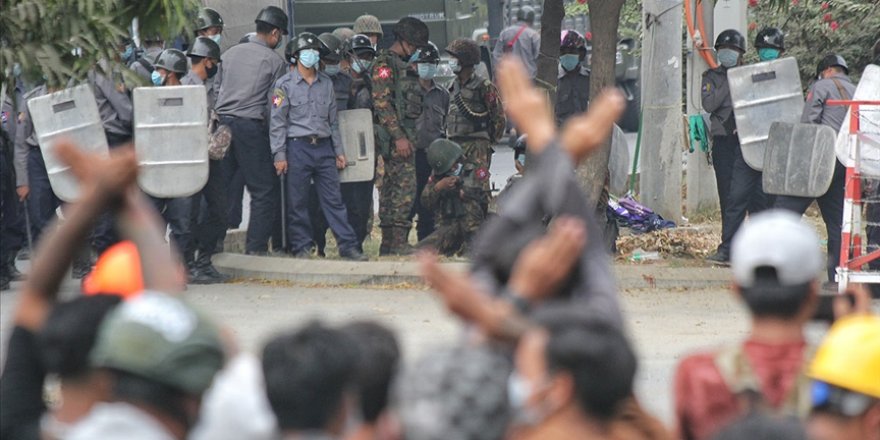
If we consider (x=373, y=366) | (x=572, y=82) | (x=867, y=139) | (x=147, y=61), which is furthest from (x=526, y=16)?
(x=373, y=366)

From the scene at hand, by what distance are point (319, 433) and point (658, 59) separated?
1045 cm

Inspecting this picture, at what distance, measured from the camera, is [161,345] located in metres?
2.82

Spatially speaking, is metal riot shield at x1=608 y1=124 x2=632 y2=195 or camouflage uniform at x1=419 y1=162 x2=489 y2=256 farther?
metal riot shield at x1=608 y1=124 x2=632 y2=195

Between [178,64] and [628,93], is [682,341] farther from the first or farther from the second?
[628,93]

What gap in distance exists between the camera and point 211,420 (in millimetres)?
2957

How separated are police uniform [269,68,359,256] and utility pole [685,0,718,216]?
3.39 m

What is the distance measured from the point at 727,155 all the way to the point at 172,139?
167 inches

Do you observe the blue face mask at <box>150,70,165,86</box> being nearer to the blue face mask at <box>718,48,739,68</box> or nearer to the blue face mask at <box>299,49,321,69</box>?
the blue face mask at <box>299,49,321,69</box>

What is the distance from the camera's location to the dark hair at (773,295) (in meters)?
3.19

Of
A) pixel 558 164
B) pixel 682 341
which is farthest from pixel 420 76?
pixel 558 164

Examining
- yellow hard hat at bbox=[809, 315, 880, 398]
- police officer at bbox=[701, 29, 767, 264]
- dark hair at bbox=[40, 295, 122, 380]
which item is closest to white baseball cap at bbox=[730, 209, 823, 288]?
yellow hard hat at bbox=[809, 315, 880, 398]

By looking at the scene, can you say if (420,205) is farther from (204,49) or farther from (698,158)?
(698,158)

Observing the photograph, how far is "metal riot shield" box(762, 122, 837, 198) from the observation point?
386 inches

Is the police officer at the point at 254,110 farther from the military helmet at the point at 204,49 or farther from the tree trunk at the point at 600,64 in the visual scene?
the tree trunk at the point at 600,64
